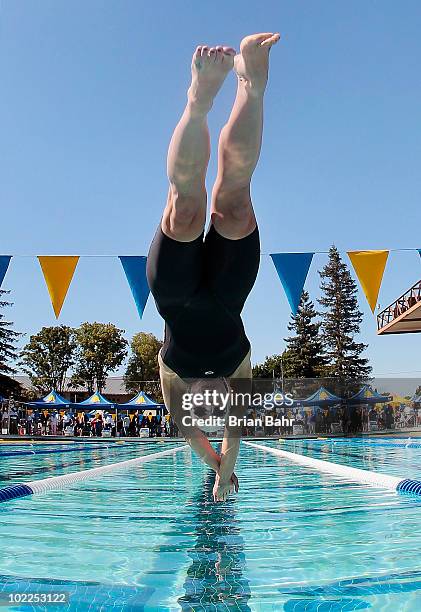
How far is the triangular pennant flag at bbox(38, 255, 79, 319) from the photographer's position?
24.7 feet

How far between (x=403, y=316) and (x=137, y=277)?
49.3 feet

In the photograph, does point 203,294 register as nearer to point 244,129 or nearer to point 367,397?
point 244,129

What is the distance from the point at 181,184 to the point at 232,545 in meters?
1.89

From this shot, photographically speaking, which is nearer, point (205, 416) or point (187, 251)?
point (187, 251)

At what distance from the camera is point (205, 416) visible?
3.87m

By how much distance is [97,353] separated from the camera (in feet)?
144

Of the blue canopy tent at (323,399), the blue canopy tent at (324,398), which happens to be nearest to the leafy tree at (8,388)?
the blue canopy tent at (323,399)

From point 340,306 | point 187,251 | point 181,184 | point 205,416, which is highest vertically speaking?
point 340,306

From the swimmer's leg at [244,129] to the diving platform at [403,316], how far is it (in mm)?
16900

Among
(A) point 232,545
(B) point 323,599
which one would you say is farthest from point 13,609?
(A) point 232,545

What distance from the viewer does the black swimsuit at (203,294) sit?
286cm

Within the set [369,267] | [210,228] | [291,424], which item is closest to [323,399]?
[291,424]

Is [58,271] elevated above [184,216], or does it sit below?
above

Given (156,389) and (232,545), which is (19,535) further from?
(156,389)
